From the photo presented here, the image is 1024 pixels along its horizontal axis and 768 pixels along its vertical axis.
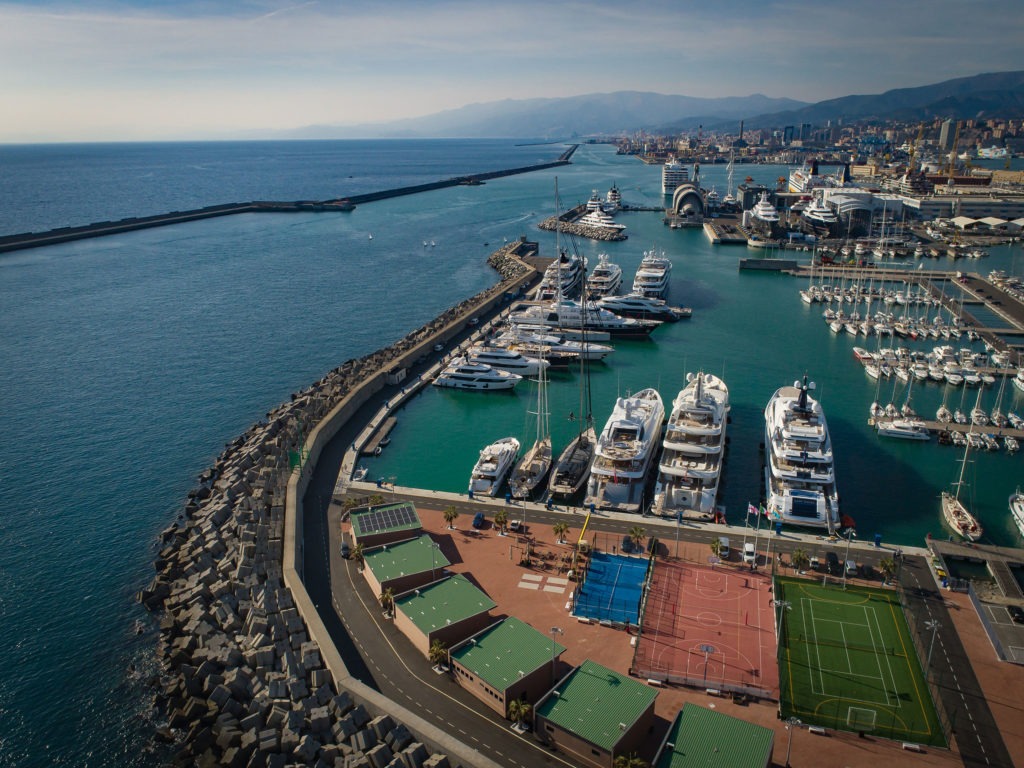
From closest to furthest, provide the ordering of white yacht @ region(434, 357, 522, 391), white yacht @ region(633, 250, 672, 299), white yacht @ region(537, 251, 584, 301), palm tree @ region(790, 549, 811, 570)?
1. palm tree @ region(790, 549, 811, 570)
2. white yacht @ region(434, 357, 522, 391)
3. white yacht @ region(537, 251, 584, 301)
4. white yacht @ region(633, 250, 672, 299)

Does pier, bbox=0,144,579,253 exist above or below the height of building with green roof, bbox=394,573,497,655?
above

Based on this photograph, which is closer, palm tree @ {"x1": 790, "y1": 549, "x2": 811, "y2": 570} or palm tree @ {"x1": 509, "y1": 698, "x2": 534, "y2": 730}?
palm tree @ {"x1": 509, "y1": 698, "x2": 534, "y2": 730}

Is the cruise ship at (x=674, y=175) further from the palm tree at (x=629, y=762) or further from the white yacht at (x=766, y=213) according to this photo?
the palm tree at (x=629, y=762)

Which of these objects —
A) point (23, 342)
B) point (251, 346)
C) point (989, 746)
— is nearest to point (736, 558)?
point (989, 746)

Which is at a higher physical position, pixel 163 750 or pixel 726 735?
pixel 726 735

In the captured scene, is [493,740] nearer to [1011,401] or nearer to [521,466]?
[521,466]

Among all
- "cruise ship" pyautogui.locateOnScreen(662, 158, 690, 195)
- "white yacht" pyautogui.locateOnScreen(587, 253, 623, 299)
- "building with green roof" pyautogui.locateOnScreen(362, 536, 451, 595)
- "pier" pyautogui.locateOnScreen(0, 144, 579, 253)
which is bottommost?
"building with green roof" pyautogui.locateOnScreen(362, 536, 451, 595)

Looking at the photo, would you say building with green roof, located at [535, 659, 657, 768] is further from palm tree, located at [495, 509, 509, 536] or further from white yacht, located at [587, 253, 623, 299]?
white yacht, located at [587, 253, 623, 299]

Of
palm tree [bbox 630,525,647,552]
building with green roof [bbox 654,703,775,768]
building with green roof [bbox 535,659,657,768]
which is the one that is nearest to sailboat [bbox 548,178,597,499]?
palm tree [bbox 630,525,647,552]

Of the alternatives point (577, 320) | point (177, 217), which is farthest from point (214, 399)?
point (177, 217)
